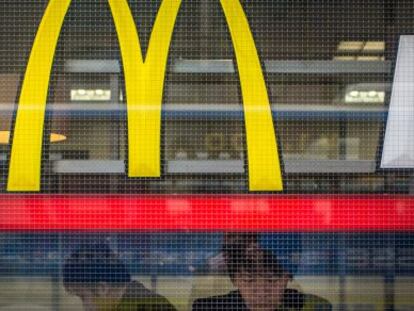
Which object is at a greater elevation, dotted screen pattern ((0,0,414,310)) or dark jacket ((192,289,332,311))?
dotted screen pattern ((0,0,414,310))

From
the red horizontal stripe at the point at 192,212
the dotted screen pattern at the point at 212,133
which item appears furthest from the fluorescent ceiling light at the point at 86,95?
the red horizontal stripe at the point at 192,212

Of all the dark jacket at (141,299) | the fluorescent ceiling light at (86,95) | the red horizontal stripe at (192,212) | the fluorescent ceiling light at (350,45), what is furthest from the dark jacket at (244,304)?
the fluorescent ceiling light at (350,45)

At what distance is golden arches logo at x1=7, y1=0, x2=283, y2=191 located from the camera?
128 inches

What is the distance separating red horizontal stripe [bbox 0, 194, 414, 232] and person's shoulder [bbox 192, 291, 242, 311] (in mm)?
329

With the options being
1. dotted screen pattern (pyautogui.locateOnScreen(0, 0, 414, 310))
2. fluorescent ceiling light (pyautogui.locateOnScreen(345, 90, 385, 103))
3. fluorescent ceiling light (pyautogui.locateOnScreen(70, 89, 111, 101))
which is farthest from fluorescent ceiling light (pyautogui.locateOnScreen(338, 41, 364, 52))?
fluorescent ceiling light (pyautogui.locateOnScreen(70, 89, 111, 101))

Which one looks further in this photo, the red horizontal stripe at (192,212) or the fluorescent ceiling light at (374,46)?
the fluorescent ceiling light at (374,46)

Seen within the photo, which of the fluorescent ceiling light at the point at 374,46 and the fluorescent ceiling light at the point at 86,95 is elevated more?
the fluorescent ceiling light at the point at 374,46

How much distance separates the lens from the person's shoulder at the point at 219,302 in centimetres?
329

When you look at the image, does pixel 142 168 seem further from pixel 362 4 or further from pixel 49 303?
pixel 362 4

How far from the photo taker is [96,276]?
3.29 m

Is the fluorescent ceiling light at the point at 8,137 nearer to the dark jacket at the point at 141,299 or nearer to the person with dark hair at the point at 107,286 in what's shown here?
the person with dark hair at the point at 107,286

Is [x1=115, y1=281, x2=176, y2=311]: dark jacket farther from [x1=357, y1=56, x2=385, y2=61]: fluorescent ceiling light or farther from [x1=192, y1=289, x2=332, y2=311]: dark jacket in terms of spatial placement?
[x1=357, y1=56, x2=385, y2=61]: fluorescent ceiling light

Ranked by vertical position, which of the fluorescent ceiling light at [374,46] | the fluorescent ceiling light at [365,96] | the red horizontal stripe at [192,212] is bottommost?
the red horizontal stripe at [192,212]

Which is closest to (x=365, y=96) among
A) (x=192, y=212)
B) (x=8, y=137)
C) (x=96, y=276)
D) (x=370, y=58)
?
(x=370, y=58)
